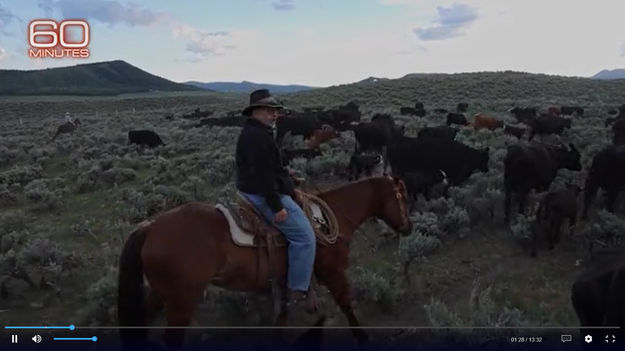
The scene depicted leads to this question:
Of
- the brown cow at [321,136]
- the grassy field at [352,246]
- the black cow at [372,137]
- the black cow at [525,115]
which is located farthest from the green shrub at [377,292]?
the black cow at [525,115]

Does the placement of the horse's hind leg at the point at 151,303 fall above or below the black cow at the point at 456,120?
below

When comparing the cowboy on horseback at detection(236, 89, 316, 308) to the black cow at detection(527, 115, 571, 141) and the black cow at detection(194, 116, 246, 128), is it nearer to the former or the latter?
the black cow at detection(527, 115, 571, 141)

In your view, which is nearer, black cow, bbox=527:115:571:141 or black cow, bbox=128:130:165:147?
black cow, bbox=128:130:165:147

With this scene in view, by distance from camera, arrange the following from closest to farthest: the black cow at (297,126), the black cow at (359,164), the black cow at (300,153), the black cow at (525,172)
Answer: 1. the black cow at (525,172)
2. the black cow at (359,164)
3. the black cow at (300,153)
4. the black cow at (297,126)

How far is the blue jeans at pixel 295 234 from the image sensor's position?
5.84 m

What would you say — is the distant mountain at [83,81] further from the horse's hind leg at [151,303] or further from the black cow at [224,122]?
the horse's hind leg at [151,303]

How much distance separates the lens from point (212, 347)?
246 inches

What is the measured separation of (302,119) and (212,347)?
19211 mm

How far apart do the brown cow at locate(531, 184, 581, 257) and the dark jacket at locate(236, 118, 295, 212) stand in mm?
5758

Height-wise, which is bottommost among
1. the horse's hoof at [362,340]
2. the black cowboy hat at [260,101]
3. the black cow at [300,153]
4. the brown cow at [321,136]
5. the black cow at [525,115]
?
the horse's hoof at [362,340]

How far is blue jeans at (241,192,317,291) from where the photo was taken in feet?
19.1

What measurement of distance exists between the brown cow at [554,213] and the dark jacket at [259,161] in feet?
18.9

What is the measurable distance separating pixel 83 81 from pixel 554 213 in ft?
358

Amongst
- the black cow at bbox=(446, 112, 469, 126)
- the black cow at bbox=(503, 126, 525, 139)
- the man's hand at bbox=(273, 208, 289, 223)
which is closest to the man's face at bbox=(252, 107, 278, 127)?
the man's hand at bbox=(273, 208, 289, 223)
